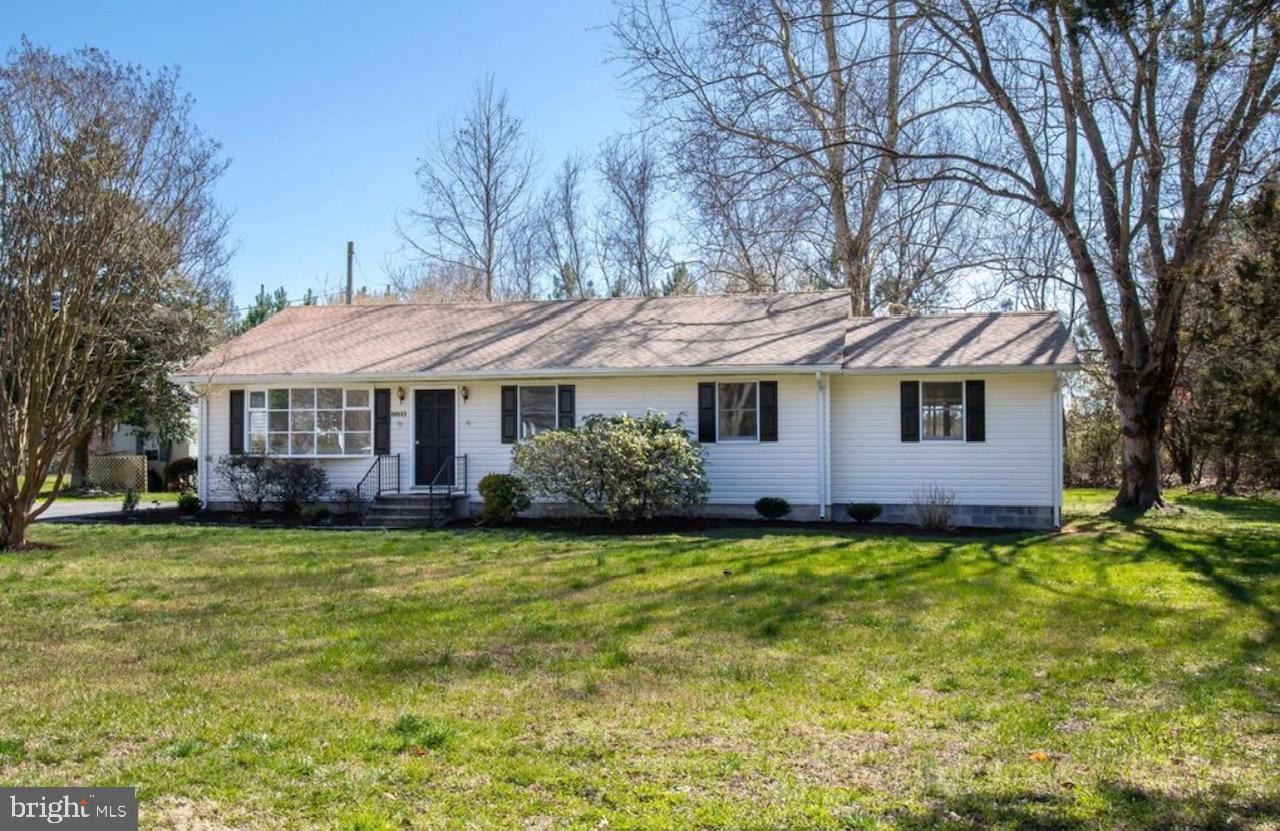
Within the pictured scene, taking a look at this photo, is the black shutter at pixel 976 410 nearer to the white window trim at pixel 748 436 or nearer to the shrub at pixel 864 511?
the shrub at pixel 864 511

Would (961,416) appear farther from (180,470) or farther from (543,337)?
(180,470)

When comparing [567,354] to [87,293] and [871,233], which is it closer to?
[87,293]

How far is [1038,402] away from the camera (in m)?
16.7

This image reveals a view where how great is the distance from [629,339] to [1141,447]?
10416 mm

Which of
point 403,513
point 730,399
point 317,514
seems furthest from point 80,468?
point 730,399

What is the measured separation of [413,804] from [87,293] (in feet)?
36.8

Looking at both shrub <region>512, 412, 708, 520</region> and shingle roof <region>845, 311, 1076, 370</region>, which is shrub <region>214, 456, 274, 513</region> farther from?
shingle roof <region>845, 311, 1076, 370</region>

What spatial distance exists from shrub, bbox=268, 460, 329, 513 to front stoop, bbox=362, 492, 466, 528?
133 centimetres

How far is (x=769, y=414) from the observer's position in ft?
56.9

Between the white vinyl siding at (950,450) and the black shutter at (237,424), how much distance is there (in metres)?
11.4

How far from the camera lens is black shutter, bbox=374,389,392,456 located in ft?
60.5

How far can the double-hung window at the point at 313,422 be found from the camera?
1856cm

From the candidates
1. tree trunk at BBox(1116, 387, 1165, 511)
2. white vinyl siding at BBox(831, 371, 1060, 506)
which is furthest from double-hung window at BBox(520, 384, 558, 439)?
A: tree trunk at BBox(1116, 387, 1165, 511)

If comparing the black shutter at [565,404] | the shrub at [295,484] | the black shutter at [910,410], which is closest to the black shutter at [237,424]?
the shrub at [295,484]
